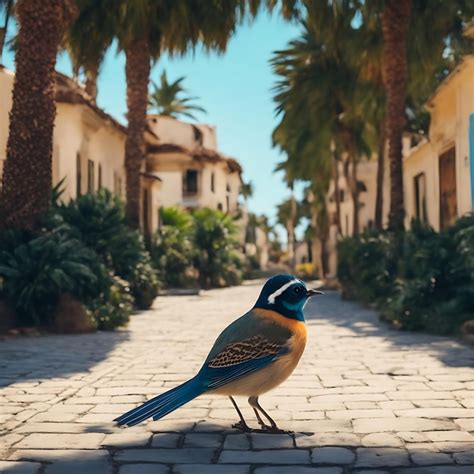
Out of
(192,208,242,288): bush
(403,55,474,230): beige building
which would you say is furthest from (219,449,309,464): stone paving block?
(192,208,242,288): bush

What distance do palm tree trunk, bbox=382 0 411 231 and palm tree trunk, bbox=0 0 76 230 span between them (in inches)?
322

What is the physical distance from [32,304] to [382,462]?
8.60 meters

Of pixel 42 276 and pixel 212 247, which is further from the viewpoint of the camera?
pixel 212 247

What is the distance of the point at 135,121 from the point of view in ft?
60.2

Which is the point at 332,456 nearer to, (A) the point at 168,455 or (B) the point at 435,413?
(A) the point at 168,455

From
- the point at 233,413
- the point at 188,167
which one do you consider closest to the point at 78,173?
the point at 233,413

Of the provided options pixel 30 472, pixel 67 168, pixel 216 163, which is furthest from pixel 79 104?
pixel 216 163

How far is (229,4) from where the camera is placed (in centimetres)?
1698

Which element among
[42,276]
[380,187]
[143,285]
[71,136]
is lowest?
[143,285]

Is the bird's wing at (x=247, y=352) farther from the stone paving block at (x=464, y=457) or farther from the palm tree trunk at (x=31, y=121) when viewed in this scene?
the palm tree trunk at (x=31, y=121)

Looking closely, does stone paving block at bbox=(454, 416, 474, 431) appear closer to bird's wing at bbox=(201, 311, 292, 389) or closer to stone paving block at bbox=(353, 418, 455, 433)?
stone paving block at bbox=(353, 418, 455, 433)

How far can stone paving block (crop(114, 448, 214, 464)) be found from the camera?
13.7ft

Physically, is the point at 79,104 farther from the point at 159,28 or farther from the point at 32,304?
the point at 32,304

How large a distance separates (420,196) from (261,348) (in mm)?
21269
